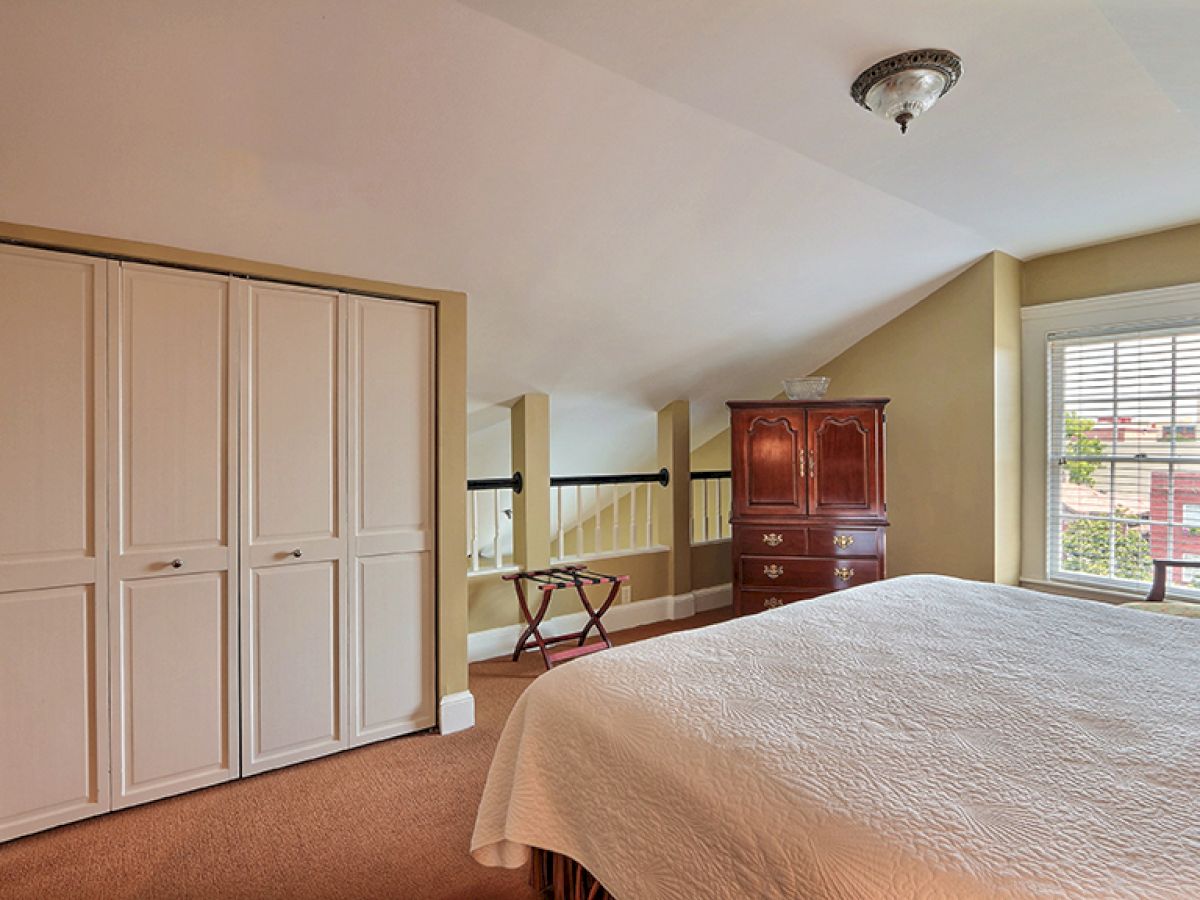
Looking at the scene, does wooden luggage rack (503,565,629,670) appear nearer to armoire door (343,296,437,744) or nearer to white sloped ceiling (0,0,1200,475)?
armoire door (343,296,437,744)

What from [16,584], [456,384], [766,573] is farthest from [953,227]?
[16,584]

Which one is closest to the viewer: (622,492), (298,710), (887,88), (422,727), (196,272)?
(887,88)

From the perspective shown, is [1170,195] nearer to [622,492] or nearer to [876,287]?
[876,287]

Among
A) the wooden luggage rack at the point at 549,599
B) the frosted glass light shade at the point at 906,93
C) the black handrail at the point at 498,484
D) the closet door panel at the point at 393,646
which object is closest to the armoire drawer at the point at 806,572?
the wooden luggage rack at the point at 549,599

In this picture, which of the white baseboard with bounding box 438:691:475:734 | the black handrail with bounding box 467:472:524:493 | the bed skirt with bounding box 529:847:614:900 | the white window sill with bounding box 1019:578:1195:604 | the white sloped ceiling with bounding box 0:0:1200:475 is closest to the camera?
the bed skirt with bounding box 529:847:614:900

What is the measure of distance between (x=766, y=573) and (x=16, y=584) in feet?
11.1

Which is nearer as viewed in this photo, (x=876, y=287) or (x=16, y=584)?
(x=16, y=584)

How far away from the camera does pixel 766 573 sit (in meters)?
3.94

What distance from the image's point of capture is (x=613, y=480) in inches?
171

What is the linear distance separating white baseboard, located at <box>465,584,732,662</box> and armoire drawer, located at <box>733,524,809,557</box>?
875mm

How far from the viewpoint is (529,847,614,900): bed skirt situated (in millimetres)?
1481

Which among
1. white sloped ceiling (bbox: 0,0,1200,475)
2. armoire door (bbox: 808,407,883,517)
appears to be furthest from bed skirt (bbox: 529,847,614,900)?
armoire door (bbox: 808,407,883,517)

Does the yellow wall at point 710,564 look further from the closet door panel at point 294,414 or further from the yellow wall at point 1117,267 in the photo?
the closet door panel at point 294,414

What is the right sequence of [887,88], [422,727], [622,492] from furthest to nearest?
[622,492]
[422,727]
[887,88]
